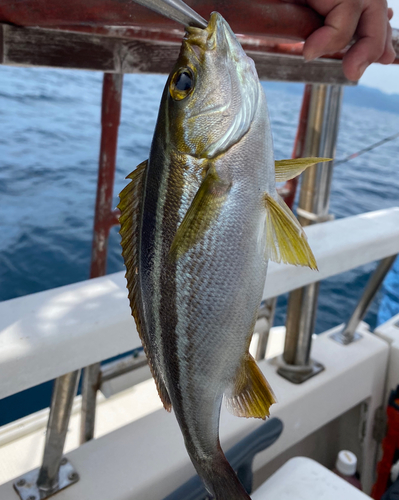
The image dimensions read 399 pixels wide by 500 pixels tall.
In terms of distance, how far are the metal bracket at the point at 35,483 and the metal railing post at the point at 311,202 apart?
986 mm

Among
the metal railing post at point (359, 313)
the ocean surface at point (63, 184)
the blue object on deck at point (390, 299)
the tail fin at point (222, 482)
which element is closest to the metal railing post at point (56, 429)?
the tail fin at point (222, 482)

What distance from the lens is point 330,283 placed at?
22.0ft

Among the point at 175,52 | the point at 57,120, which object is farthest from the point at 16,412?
the point at 57,120

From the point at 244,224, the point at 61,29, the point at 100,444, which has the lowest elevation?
the point at 100,444

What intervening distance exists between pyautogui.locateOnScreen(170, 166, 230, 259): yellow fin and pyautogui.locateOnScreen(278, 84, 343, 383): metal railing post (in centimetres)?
Answer: 143

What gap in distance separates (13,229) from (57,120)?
496 centimetres

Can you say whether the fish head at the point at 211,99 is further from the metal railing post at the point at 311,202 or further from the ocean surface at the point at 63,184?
the ocean surface at the point at 63,184

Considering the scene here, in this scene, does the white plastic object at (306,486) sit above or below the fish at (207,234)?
below

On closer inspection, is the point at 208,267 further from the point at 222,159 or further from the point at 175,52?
the point at 175,52

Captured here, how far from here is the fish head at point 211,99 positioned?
72 cm

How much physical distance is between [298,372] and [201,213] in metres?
1.58

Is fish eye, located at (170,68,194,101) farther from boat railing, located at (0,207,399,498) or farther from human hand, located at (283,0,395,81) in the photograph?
boat railing, located at (0,207,399,498)

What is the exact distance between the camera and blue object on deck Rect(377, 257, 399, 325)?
5.85m

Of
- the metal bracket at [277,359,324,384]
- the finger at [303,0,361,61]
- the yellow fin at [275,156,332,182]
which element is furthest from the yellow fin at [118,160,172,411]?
the metal bracket at [277,359,324,384]
